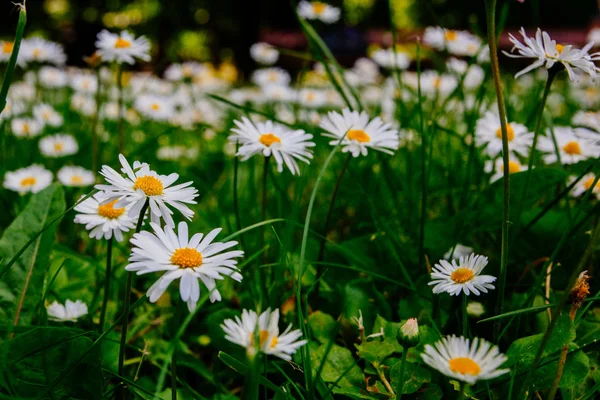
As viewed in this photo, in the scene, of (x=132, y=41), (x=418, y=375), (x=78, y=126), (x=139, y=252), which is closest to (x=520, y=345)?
(x=418, y=375)

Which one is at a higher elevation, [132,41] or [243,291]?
[132,41]

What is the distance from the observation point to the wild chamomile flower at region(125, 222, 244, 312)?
634 mm

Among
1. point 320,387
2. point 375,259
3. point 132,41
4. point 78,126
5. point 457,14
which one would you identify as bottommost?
point 320,387

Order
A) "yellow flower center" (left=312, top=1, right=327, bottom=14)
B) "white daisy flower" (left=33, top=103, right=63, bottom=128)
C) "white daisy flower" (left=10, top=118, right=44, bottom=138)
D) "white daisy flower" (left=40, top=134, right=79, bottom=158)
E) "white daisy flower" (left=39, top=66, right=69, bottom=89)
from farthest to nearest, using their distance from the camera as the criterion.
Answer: "white daisy flower" (left=39, top=66, right=69, bottom=89) < "yellow flower center" (left=312, top=1, right=327, bottom=14) < "white daisy flower" (left=33, top=103, right=63, bottom=128) < "white daisy flower" (left=10, top=118, right=44, bottom=138) < "white daisy flower" (left=40, top=134, right=79, bottom=158)

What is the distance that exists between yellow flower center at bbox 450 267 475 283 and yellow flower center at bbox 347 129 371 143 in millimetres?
364

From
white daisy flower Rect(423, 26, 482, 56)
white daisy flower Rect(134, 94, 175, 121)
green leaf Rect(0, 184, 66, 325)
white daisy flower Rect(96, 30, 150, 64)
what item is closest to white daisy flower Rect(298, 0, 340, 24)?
white daisy flower Rect(423, 26, 482, 56)

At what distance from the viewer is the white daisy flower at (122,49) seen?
1.51 m

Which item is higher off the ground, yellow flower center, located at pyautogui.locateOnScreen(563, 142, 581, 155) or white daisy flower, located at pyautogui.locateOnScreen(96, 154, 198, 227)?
yellow flower center, located at pyautogui.locateOnScreen(563, 142, 581, 155)

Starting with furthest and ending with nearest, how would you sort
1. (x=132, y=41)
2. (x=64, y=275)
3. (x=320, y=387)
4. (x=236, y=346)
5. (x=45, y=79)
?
(x=45, y=79)
(x=132, y=41)
(x=64, y=275)
(x=236, y=346)
(x=320, y=387)

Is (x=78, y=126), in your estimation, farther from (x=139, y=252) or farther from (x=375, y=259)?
(x=139, y=252)

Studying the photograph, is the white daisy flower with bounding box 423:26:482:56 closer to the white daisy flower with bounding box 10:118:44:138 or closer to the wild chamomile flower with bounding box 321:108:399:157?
the wild chamomile flower with bounding box 321:108:399:157

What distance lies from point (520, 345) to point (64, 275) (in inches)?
31.9

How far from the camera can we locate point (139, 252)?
25.4 inches

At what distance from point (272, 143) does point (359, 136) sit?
0.17 meters
